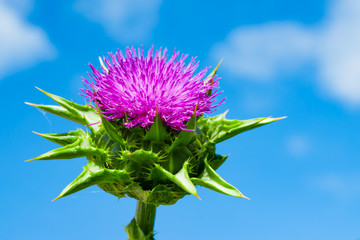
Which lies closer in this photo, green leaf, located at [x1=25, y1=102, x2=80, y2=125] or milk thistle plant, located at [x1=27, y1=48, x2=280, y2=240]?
milk thistle plant, located at [x1=27, y1=48, x2=280, y2=240]

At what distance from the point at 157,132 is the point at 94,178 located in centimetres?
77

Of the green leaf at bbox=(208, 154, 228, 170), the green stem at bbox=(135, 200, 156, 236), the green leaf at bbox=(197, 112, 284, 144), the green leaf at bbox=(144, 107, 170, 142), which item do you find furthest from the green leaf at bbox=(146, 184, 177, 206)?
the green leaf at bbox=(197, 112, 284, 144)

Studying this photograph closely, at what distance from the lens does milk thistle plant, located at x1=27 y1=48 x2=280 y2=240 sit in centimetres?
445

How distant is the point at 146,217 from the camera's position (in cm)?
496

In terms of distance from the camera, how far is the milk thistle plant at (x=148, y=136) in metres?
4.45

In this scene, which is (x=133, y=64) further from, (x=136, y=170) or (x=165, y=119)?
(x=136, y=170)

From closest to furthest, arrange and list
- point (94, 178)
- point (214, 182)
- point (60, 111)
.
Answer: point (94, 178) → point (214, 182) → point (60, 111)

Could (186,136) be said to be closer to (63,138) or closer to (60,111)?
(63,138)

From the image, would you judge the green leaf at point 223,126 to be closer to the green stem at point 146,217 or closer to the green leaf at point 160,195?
the green leaf at point 160,195

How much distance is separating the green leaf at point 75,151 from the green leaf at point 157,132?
0.52 meters

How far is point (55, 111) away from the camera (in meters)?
5.12

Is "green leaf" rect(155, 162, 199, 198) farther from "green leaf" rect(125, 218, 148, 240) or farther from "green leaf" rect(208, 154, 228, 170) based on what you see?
"green leaf" rect(125, 218, 148, 240)

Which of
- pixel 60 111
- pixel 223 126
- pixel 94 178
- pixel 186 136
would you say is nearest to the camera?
pixel 94 178

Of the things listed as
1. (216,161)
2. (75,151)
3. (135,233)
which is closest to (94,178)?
(75,151)
